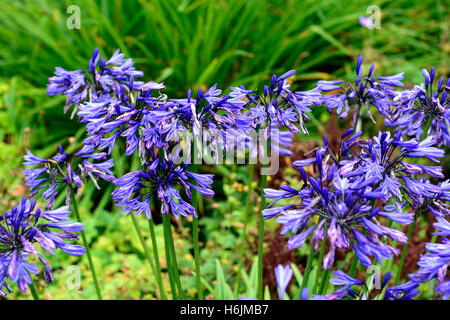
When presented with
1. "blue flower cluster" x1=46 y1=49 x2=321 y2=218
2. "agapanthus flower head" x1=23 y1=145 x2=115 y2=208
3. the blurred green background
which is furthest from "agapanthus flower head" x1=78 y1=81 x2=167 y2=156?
the blurred green background

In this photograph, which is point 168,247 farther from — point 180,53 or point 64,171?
point 180,53

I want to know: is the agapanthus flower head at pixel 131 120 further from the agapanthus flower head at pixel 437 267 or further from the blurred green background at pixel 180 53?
the blurred green background at pixel 180 53

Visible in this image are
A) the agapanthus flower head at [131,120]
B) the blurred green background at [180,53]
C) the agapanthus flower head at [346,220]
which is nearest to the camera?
the agapanthus flower head at [346,220]

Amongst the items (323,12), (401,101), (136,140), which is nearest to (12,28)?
(323,12)

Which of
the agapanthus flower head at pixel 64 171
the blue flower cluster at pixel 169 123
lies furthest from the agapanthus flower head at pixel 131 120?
the agapanthus flower head at pixel 64 171

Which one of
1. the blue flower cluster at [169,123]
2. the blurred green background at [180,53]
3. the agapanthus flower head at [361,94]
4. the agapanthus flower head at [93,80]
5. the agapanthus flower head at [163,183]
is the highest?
the blurred green background at [180,53]

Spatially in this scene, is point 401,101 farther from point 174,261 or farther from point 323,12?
point 323,12
